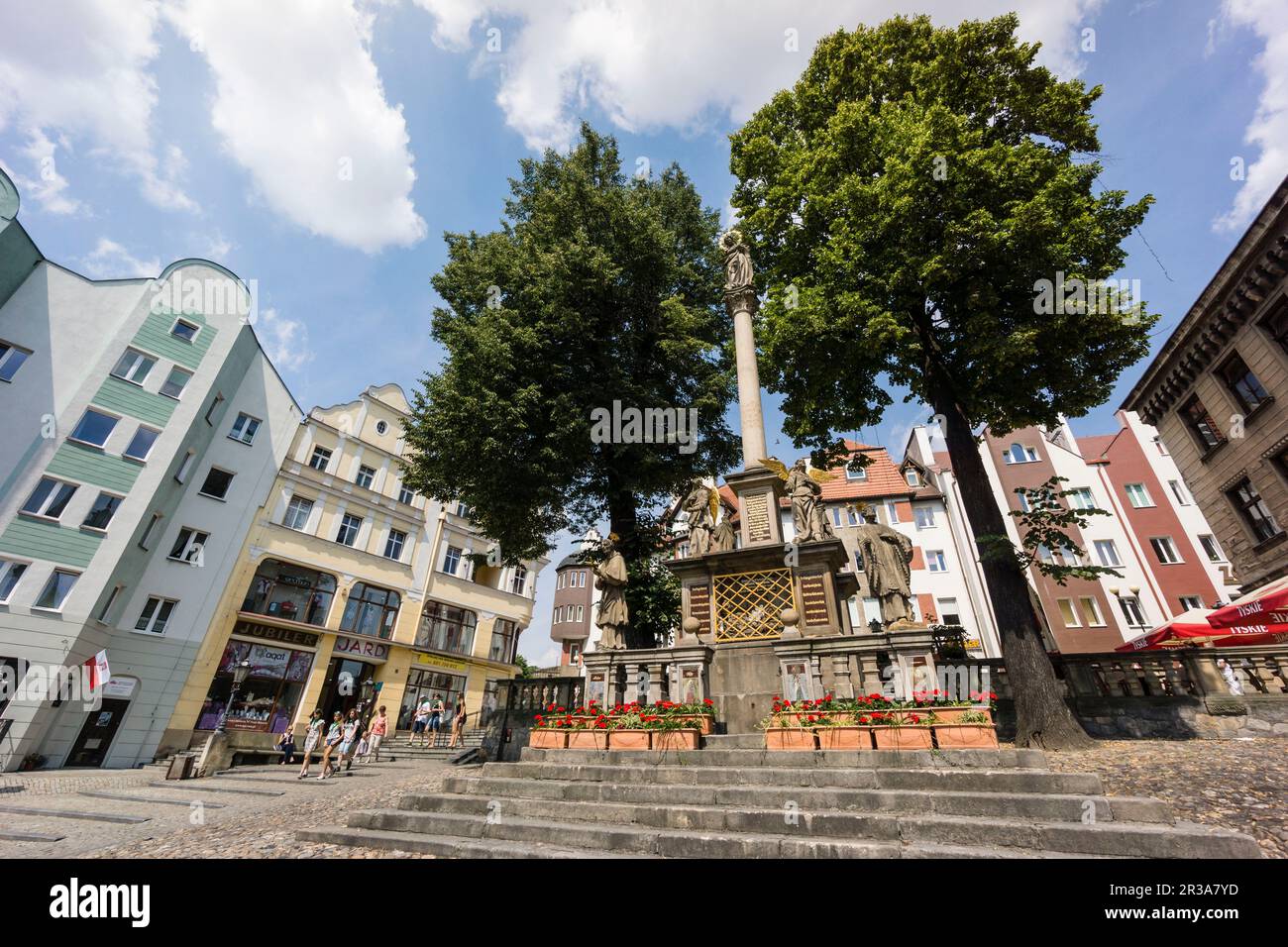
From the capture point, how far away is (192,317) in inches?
971

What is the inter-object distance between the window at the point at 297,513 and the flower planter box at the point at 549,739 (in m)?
22.7

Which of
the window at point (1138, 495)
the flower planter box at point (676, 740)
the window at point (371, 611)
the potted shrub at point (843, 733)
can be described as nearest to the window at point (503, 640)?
the window at point (371, 611)

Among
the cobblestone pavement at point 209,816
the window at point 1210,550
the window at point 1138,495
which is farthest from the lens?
the window at point 1138,495

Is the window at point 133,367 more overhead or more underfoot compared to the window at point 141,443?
more overhead

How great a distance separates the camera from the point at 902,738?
271 inches

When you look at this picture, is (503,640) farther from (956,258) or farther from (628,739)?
(956,258)

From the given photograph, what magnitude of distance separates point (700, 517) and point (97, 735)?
23.2m

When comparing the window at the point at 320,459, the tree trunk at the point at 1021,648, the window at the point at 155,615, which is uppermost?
the window at the point at 320,459

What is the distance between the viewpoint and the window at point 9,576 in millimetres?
17703

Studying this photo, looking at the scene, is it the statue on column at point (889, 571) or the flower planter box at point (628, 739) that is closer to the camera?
the flower planter box at point (628, 739)

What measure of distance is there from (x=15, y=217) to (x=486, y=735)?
2579cm

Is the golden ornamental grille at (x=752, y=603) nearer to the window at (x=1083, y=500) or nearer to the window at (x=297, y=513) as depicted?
the window at (x=297, y=513)

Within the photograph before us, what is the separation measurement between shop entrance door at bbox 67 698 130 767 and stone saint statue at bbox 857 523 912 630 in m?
26.1
